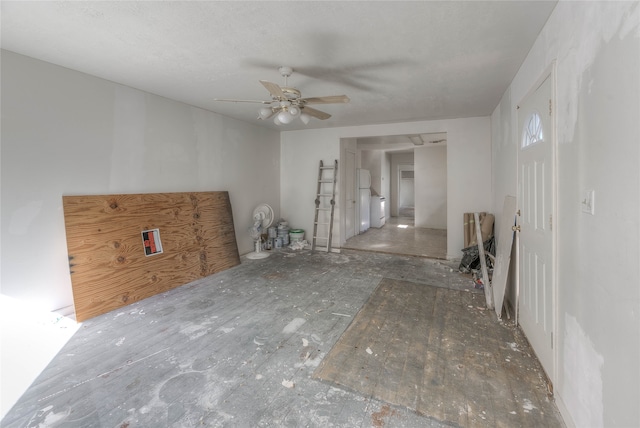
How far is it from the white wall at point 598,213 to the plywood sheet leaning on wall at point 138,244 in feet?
12.9

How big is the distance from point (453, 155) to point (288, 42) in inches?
145

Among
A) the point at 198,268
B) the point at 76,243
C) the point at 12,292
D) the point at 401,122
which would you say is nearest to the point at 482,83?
the point at 401,122

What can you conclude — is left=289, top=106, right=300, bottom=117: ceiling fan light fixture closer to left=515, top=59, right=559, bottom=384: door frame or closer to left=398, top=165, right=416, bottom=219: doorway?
left=515, top=59, right=559, bottom=384: door frame

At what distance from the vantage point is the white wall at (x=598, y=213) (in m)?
1.03

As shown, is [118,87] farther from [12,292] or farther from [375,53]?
[375,53]

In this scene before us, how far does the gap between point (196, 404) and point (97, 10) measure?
2629 millimetres

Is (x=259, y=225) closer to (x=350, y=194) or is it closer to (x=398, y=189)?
(x=350, y=194)

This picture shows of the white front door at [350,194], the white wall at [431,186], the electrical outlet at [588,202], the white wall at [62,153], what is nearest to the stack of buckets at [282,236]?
the white front door at [350,194]

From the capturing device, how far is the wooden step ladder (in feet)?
18.7

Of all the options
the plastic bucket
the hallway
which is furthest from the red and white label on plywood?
the hallway

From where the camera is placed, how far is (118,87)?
3188 millimetres

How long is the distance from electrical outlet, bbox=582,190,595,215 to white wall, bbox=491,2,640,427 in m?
0.03

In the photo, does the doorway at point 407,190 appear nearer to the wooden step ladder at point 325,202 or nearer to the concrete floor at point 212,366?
the wooden step ladder at point 325,202

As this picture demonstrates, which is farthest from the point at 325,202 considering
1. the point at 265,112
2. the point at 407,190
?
the point at 407,190
